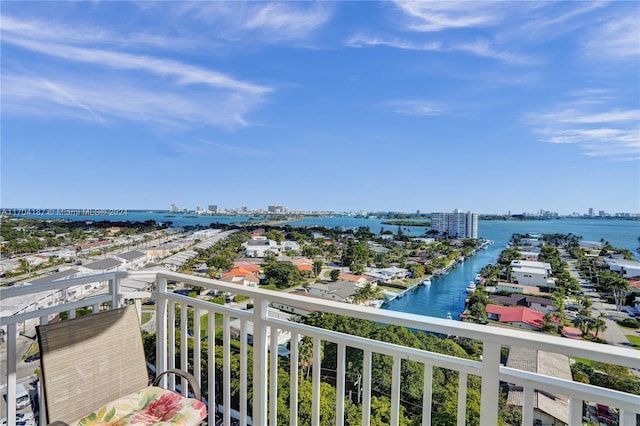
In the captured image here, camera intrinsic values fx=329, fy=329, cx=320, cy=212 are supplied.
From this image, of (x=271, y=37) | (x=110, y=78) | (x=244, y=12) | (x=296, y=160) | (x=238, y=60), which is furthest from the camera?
(x=296, y=160)

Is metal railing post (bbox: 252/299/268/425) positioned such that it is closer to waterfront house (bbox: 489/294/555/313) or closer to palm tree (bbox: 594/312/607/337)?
palm tree (bbox: 594/312/607/337)

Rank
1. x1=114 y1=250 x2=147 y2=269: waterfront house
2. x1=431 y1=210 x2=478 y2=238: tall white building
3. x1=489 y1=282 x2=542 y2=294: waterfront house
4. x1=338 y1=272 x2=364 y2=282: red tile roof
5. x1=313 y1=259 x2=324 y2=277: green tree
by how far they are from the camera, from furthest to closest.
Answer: x1=431 y1=210 x2=478 y2=238: tall white building, x1=313 y1=259 x2=324 y2=277: green tree, x1=338 y1=272 x2=364 y2=282: red tile roof, x1=489 y1=282 x2=542 y2=294: waterfront house, x1=114 y1=250 x2=147 y2=269: waterfront house

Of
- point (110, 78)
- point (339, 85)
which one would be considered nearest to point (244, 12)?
point (110, 78)

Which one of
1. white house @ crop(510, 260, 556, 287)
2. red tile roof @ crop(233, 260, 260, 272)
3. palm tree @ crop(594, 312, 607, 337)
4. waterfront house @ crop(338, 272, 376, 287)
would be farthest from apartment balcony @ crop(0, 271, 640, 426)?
white house @ crop(510, 260, 556, 287)

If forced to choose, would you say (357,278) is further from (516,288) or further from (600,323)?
(600,323)

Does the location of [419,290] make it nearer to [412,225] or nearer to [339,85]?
[412,225]

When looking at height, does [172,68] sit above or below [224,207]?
above
